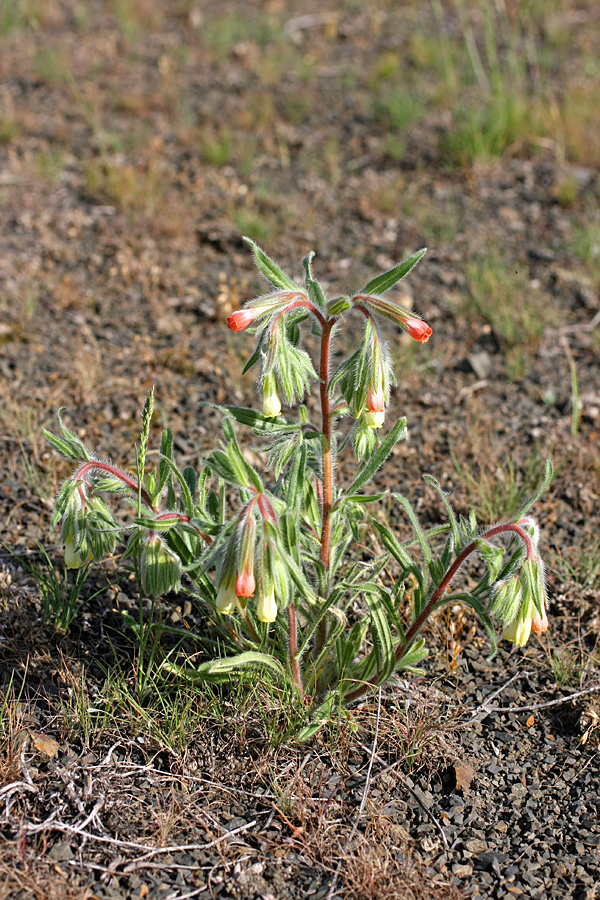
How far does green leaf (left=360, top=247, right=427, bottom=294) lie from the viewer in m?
2.20

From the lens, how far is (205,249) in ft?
16.9

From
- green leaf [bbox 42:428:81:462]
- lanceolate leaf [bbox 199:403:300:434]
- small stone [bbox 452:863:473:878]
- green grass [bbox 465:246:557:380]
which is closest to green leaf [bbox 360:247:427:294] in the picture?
lanceolate leaf [bbox 199:403:300:434]

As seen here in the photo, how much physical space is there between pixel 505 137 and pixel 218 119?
205 cm

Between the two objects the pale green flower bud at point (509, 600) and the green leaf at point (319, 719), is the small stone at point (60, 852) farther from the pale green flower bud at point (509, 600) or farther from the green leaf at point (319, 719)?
the pale green flower bud at point (509, 600)

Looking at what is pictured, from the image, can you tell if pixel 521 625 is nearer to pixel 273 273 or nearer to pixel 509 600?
pixel 509 600

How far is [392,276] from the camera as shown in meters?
2.24

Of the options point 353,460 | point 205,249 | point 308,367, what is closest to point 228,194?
point 205,249

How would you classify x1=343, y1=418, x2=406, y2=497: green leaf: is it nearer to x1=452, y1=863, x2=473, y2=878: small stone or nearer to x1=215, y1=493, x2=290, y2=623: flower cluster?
x1=215, y1=493, x2=290, y2=623: flower cluster

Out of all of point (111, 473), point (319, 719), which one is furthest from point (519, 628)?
point (111, 473)

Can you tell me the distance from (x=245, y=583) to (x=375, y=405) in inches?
23.0

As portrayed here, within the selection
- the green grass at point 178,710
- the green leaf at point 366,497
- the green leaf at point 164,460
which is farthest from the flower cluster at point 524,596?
the green leaf at point 164,460

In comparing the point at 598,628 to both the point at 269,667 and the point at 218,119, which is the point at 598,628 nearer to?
the point at 269,667

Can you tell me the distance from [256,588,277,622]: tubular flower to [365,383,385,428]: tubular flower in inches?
21.0

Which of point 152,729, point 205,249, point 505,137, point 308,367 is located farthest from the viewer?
point 505,137
